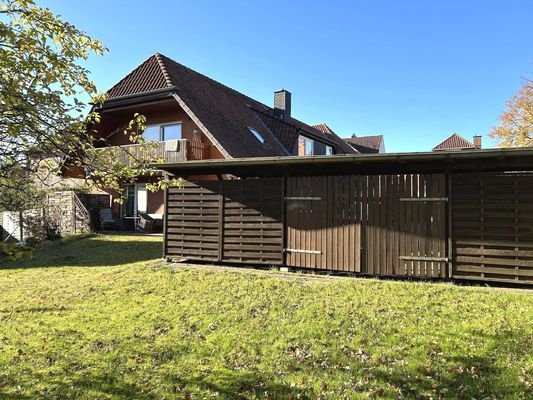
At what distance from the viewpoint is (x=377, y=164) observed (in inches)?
336

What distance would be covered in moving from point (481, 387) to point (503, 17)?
1375 cm

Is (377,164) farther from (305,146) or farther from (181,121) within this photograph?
(305,146)

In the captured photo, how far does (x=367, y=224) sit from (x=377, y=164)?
1258mm

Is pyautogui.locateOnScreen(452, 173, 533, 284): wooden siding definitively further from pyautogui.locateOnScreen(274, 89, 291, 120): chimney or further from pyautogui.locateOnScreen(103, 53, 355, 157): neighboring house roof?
pyautogui.locateOnScreen(274, 89, 291, 120): chimney

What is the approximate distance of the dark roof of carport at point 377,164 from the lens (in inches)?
283

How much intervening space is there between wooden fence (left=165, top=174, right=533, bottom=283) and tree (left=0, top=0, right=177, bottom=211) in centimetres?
456

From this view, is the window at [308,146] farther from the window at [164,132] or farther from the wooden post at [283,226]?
the wooden post at [283,226]

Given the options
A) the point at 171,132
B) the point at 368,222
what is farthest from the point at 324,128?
the point at 368,222

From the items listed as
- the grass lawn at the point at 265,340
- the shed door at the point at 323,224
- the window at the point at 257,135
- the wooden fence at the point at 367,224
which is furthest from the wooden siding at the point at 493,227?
the window at the point at 257,135

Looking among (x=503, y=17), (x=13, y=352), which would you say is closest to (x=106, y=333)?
(x=13, y=352)

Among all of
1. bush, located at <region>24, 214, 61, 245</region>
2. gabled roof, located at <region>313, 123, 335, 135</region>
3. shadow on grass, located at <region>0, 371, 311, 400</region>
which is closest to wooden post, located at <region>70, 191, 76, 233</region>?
bush, located at <region>24, 214, 61, 245</region>

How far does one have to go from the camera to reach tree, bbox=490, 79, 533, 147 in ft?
100

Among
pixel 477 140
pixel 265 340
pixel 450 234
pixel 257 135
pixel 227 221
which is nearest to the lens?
pixel 265 340

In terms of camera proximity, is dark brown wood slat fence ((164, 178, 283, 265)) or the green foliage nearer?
the green foliage
